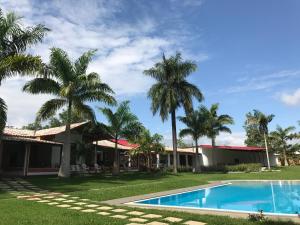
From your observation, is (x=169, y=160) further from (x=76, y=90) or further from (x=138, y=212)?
(x=138, y=212)

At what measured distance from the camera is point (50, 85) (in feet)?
70.9

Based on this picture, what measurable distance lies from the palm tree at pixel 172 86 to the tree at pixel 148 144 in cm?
259

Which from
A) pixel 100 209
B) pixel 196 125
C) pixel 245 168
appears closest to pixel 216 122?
pixel 196 125

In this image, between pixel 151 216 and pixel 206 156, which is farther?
pixel 206 156

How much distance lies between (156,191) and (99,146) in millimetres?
15270

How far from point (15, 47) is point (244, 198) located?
15462 millimetres

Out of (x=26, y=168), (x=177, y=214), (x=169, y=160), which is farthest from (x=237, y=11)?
(x=169, y=160)

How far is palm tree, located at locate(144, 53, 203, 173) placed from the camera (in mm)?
33844

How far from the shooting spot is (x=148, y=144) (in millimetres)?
31281

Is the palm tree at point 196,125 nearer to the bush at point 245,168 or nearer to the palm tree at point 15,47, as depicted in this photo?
the bush at point 245,168

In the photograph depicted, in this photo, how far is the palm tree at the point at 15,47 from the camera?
15883 millimetres

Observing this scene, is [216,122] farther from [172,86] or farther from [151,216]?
[151,216]

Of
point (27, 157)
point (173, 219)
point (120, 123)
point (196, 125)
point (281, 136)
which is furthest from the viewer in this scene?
point (281, 136)

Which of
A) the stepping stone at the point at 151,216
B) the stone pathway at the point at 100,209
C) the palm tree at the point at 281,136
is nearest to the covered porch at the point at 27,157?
the stone pathway at the point at 100,209
